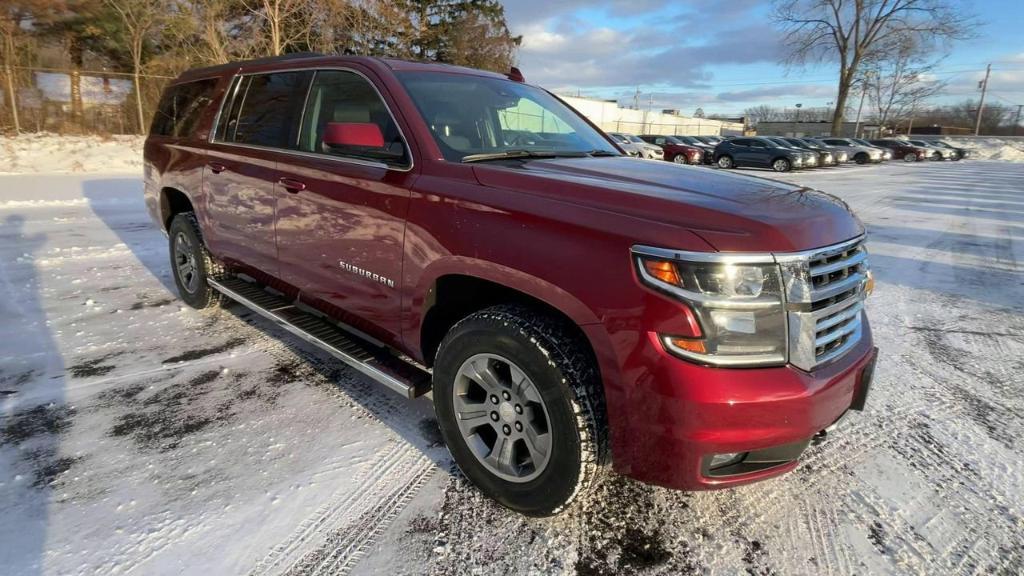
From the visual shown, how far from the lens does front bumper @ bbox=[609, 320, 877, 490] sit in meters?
1.87

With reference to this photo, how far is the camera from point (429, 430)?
10.1ft

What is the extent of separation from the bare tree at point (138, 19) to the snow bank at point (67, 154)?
2145 millimetres

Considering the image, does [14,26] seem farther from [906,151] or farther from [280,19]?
[906,151]

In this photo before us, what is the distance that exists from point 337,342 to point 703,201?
215 cm

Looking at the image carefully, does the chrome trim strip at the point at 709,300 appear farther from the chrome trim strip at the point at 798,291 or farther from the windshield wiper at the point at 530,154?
the windshield wiper at the point at 530,154

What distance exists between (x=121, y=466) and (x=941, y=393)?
468cm

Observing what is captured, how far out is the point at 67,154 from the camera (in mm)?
15398

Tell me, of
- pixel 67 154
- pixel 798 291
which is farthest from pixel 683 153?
pixel 798 291

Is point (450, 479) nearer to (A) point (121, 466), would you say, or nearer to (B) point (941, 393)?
(A) point (121, 466)

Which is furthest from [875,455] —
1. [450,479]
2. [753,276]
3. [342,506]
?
[342,506]

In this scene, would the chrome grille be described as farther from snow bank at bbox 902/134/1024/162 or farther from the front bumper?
snow bank at bbox 902/134/1024/162

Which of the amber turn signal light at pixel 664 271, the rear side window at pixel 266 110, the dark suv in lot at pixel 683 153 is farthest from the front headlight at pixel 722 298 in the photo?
the dark suv in lot at pixel 683 153

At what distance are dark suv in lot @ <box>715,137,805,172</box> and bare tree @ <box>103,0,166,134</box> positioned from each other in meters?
23.7

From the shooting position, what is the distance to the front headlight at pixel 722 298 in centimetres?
186
